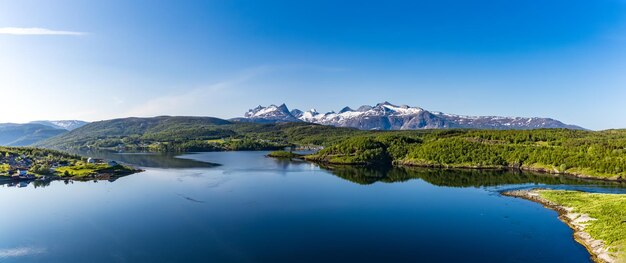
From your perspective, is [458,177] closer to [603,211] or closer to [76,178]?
[603,211]

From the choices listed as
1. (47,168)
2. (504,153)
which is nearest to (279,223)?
(47,168)

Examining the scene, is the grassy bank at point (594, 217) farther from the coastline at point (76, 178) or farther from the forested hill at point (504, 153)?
the coastline at point (76, 178)

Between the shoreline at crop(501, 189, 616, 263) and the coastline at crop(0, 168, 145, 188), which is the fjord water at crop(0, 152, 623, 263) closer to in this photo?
the shoreline at crop(501, 189, 616, 263)

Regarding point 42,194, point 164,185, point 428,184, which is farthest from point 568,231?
point 42,194

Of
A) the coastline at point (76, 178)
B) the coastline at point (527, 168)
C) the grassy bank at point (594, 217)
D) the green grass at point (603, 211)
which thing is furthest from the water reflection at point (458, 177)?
the coastline at point (76, 178)

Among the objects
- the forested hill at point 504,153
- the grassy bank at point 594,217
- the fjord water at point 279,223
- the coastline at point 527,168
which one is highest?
the forested hill at point 504,153

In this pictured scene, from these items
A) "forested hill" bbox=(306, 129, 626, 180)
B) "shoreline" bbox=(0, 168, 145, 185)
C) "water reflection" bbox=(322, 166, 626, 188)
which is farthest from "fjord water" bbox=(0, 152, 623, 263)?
"forested hill" bbox=(306, 129, 626, 180)
